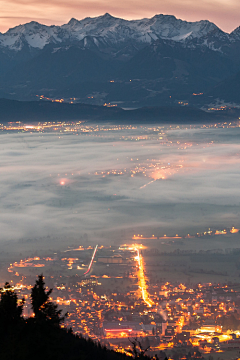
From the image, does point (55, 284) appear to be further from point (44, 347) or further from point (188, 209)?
point (188, 209)

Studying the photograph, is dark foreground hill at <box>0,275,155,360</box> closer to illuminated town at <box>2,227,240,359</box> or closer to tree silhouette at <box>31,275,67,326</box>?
tree silhouette at <box>31,275,67,326</box>

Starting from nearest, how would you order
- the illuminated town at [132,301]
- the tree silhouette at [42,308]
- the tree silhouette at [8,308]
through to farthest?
1. the tree silhouette at [42,308]
2. the tree silhouette at [8,308]
3. the illuminated town at [132,301]

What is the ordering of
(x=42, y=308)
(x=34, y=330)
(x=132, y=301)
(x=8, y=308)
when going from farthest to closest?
(x=132, y=301) → (x=8, y=308) → (x=42, y=308) → (x=34, y=330)

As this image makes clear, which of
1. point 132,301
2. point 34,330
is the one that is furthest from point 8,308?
point 132,301

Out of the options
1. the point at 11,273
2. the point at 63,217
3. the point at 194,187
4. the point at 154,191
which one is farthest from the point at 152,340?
the point at 194,187

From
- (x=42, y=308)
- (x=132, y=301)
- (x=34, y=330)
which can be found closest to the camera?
(x=34, y=330)

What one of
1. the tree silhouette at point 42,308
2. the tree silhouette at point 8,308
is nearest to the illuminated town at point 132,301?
the tree silhouette at point 8,308

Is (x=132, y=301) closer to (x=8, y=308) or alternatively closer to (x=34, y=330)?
(x=8, y=308)

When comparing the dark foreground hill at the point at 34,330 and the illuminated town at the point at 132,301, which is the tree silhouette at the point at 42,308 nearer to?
the dark foreground hill at the point at 34,330

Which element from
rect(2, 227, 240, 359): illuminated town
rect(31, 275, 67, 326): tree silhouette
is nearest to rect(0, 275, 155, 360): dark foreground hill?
rect(31, 275, 67, 326): tree silhouette
